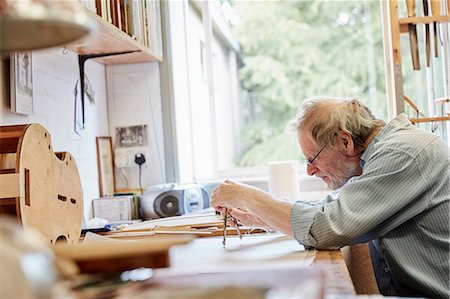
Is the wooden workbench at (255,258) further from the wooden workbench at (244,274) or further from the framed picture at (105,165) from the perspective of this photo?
the framed picture at (105,165)

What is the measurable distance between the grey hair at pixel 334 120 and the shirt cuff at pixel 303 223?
0.33 meters

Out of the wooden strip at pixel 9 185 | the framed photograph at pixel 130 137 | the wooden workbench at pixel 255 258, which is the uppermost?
the framed photograph at pixel 130 137

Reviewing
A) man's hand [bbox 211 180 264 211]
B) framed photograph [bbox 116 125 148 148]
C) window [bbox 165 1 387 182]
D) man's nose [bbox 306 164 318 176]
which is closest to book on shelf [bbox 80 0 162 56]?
framed photograph [bbox 116 125 148 148]

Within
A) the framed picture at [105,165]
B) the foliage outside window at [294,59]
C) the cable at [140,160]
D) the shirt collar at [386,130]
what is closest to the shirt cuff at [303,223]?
the shirt collar at [386,130]

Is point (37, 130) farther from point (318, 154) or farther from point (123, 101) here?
point (123, 101)

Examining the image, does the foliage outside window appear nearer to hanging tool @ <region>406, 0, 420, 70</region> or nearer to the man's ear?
hanging tool @ <region>406, 0, 420, 70</region>

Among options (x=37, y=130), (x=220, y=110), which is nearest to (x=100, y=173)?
(x=37, y=130)

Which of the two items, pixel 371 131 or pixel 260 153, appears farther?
pixel 260 153

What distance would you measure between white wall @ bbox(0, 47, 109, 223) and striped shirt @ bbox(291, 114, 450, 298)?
3.37 ft

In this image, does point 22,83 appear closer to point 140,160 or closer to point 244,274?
point 140,160

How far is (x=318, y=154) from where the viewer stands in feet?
6.73

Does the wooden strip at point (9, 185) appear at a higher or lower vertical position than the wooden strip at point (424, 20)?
lower

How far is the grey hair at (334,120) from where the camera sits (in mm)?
1971

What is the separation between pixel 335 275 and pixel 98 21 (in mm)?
1313
